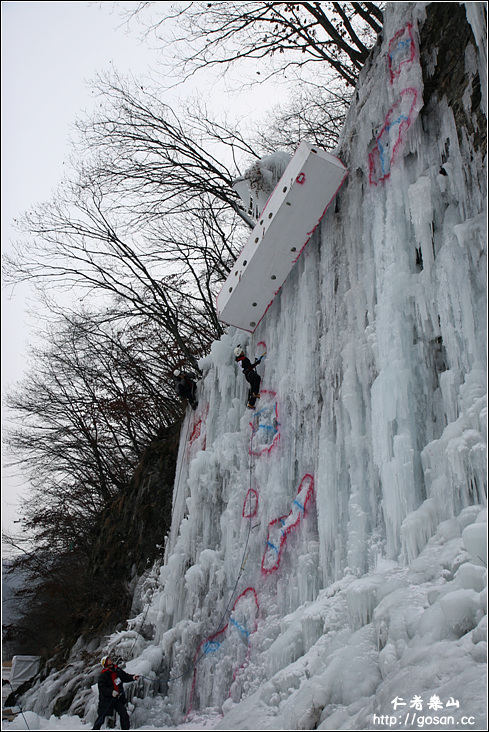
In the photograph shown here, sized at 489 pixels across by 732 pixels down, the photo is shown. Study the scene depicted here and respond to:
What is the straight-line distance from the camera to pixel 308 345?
20.0 ft

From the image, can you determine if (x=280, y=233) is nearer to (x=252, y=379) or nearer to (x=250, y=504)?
(x=252, y=379)

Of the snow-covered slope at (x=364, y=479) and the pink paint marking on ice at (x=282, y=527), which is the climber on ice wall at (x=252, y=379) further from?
the pink paint marking on ice at (x=282, y=527)

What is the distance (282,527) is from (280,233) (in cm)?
331

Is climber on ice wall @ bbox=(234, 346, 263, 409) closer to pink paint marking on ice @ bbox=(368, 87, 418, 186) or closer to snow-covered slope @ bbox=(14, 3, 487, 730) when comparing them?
snow-covered slope @ bbox=(14, 3, 487, 730)

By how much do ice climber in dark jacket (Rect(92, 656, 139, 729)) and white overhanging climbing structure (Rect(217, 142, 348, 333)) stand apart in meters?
4.61

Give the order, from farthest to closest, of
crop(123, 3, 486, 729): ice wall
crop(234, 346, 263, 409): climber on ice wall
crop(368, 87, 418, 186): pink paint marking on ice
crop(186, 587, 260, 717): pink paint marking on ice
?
crop(234, 346, 263, 409): climber on ice wall, crop(186, 587, 260, 717): pink paint marking on ice, crop(368, 87, 418, 186): pink paint marking on ice, crop(123, 3, 486, 729): ice wall

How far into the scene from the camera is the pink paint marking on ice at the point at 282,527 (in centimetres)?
553

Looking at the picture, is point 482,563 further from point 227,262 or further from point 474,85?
point 227,262

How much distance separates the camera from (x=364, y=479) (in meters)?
4.71

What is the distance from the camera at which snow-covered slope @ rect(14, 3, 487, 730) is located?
11.0 ft

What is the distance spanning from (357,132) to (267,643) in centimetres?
527

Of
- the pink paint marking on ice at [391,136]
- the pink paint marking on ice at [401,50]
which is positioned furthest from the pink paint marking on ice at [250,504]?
the pink paint marking on ice at [401,50]

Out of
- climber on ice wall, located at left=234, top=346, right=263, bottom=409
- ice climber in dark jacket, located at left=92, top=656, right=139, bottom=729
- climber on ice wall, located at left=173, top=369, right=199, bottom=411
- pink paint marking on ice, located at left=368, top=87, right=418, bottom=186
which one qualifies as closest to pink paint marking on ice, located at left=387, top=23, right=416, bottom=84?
pink paint marking on ice, located at left=368, top=87, right=418, bottom=186

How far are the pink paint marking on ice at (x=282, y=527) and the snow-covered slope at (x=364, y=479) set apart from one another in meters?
0.02
